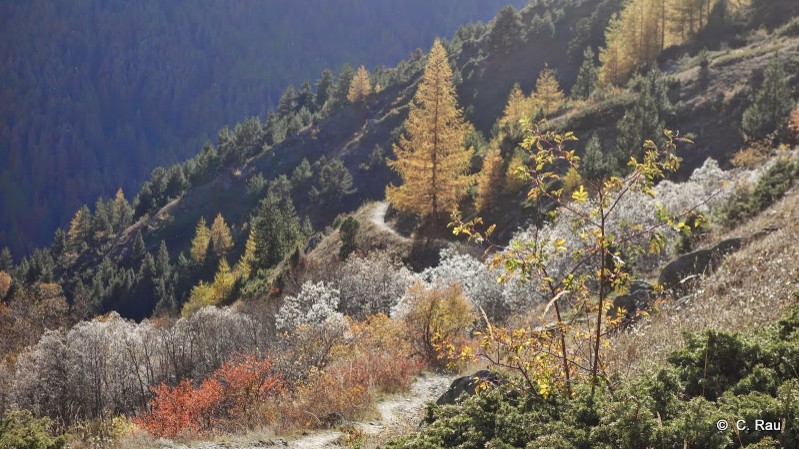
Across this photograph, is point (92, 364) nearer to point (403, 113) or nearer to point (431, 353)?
point (431, 353)

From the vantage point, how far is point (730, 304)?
776 centimetres

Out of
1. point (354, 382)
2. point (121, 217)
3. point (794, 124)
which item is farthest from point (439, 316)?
point (121, 217)

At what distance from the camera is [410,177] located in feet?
123

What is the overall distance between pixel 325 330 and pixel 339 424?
9.24 meters

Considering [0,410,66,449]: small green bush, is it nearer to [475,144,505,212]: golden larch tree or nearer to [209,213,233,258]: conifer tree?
[475,144,505,212]: golden larch tree

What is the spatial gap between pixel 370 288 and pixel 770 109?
84.3 ft

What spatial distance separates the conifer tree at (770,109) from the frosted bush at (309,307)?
86.3 ft

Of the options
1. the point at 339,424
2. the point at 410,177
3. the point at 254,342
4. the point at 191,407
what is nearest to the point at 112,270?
the point at 410,177

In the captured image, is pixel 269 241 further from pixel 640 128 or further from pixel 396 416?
pixel 396 416

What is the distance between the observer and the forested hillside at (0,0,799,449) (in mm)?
4477

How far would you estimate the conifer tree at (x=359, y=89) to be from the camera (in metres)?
106

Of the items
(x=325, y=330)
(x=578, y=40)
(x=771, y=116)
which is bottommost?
(x=325, y=330)

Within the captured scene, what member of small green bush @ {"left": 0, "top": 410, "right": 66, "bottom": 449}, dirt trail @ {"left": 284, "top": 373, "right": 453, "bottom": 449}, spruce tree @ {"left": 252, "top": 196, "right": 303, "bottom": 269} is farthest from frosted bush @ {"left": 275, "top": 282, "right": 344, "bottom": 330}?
spruce tree @ {"left": 252, "top": 196, "right": 303, "bottom": 269}

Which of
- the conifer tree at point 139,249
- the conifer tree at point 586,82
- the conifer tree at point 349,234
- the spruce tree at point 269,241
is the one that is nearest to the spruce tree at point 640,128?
the conifer tree at point 349,234
